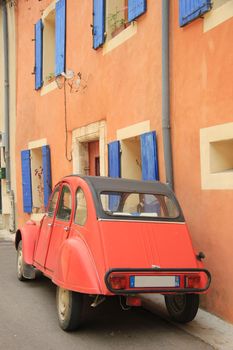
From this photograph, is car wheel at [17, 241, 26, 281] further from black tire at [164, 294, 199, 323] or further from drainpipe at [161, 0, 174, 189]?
black tire at [164, 294, 199, 323]

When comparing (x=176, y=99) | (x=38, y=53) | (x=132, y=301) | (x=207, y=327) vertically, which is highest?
(x=38, y=53)

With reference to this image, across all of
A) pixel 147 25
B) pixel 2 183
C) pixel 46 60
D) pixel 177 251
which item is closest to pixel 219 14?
pixel 147 25

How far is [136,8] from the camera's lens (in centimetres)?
782

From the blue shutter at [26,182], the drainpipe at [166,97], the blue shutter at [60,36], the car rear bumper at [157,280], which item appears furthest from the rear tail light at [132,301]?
the blue shutter at [26,182]

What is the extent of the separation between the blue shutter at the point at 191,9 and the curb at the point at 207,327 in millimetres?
3637

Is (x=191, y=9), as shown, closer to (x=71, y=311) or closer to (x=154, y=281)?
(x=154, y=281)

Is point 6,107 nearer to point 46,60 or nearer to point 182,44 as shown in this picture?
point 46,60

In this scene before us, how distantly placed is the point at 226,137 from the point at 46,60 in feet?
24.3

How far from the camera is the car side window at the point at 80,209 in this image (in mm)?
5427

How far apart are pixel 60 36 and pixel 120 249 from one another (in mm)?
7115

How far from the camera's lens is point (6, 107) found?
46.7 ft

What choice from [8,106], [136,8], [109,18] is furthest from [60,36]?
[8,106]

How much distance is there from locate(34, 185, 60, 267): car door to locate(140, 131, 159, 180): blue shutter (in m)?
1.54

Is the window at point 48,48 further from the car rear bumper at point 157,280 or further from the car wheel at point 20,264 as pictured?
the car rear bumper at point 157,280
